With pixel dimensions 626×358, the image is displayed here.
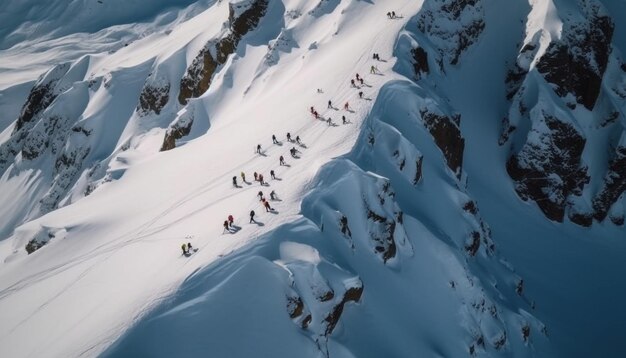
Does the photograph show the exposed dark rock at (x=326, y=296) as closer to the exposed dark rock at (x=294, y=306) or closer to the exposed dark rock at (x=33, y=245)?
the exposed dark rock at (x=294, y=306)

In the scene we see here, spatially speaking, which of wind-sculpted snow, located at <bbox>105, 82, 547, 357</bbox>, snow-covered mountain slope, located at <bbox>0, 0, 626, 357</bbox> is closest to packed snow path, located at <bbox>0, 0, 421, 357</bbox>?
snow-covered mountain slope, located at <bbox>0, 0, 626, 357</bbox>

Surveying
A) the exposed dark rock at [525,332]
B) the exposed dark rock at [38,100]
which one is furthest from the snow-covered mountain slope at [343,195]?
the exposed dark rock at [38,100]

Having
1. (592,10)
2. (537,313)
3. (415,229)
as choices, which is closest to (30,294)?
(415,229)

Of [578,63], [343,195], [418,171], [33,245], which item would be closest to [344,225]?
[343,195]

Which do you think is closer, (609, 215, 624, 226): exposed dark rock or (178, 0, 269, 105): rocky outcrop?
(609, 215, 624, 226): exposed dark rock

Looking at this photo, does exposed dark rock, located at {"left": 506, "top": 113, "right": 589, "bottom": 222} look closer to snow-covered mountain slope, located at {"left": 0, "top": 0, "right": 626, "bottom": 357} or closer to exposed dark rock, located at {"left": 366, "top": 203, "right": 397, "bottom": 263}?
snow-covered mountain slope, located at {"left": 0, "top": 0, "right": 626, "bottom": 357}

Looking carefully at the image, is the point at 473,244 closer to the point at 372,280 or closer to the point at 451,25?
the point at 372,280
